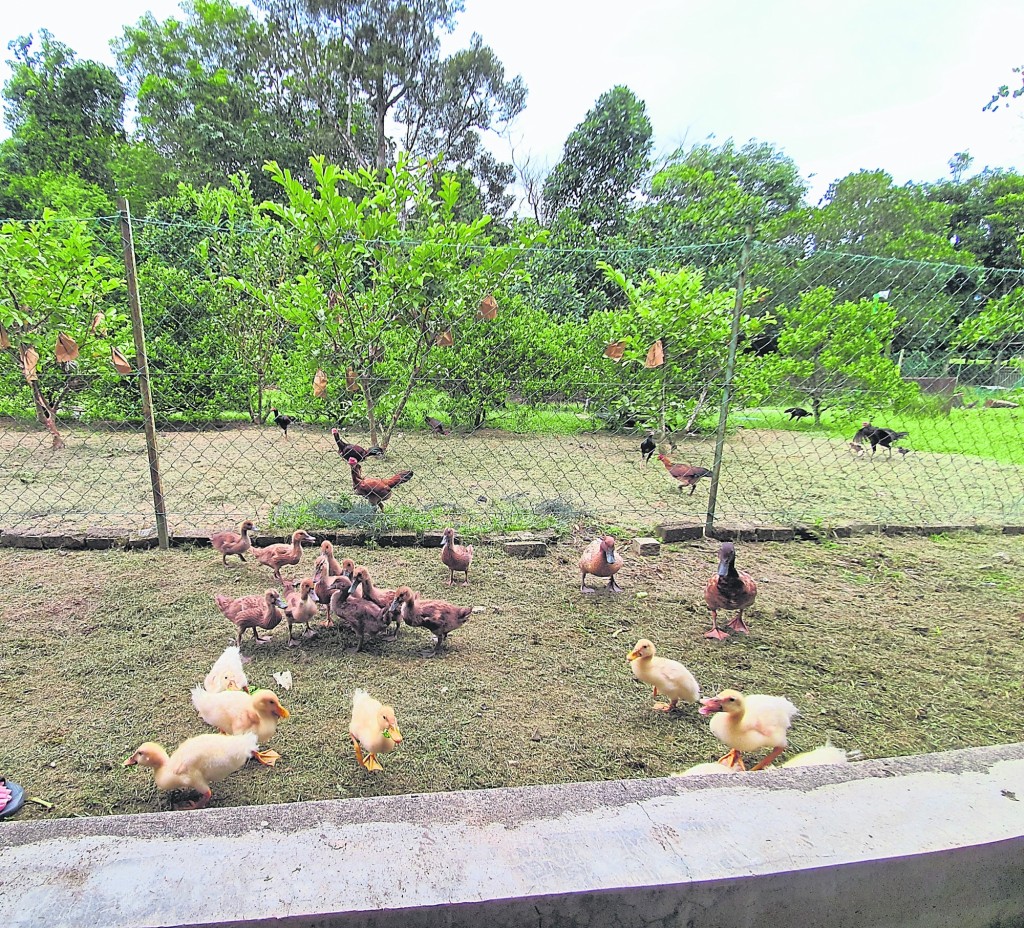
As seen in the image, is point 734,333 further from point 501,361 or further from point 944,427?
point 944,427

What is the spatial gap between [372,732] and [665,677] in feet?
3.65

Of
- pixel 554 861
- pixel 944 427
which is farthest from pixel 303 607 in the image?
pixel 944 427

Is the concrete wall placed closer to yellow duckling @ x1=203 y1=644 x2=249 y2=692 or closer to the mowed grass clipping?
the mowed grass clipping

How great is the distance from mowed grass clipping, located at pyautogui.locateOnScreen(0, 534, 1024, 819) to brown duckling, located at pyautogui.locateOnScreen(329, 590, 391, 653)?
0.37 feet

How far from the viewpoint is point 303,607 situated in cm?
276

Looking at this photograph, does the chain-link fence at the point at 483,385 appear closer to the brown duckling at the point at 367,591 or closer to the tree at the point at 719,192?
the brown duckling at the point at 367,591

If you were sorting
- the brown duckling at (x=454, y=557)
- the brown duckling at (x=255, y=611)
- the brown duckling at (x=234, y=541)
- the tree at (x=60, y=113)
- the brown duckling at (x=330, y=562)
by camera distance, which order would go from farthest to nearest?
the tree at (x=60, y=113)
the brown duckling at (x=234, y=541)
the brown duckling at (x=454, y=557)
the brown duckling at (x=330, y=562)
the brown duckling at (x=255, y=611)

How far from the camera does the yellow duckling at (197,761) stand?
1.79 metres

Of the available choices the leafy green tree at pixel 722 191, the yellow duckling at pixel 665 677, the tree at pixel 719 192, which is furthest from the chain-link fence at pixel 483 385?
the leafy green tree at pixel 722 191

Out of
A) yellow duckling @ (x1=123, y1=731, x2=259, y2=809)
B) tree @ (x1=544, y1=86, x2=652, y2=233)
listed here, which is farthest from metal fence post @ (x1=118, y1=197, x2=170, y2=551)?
tree @ (x1=544, y1=86, x2=652, y2=233)

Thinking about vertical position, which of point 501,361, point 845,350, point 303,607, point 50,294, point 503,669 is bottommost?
point 503,669

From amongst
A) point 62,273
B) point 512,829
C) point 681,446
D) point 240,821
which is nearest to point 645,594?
point 512,829

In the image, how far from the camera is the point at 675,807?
143cm

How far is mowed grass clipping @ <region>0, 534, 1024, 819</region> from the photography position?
6.60 ft
